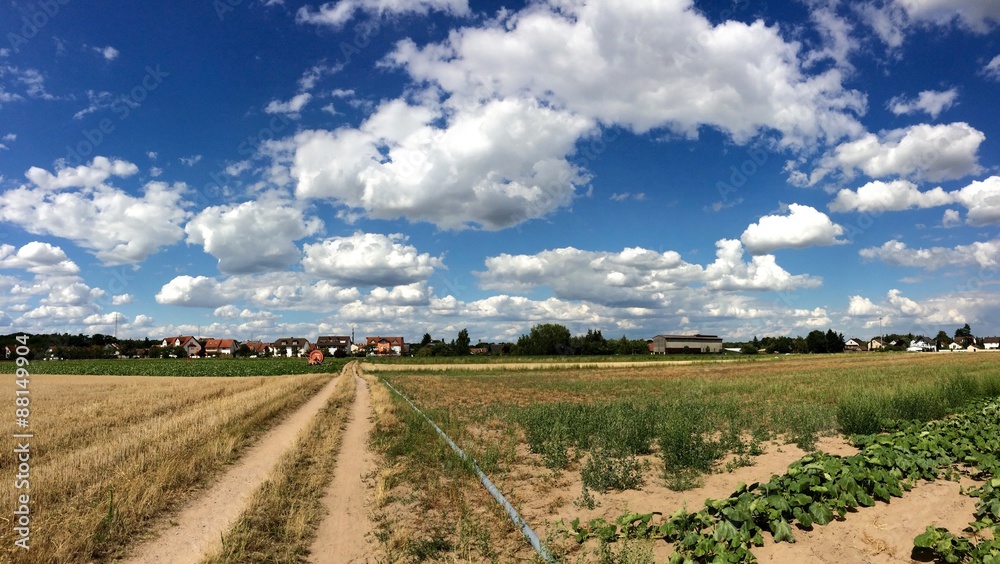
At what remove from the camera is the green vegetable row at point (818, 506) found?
17.6 feet

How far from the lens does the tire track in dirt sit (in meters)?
6.78

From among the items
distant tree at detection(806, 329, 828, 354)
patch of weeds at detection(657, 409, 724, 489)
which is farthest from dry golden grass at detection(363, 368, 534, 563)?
distant tree at detection(806, 329, 828, 354)

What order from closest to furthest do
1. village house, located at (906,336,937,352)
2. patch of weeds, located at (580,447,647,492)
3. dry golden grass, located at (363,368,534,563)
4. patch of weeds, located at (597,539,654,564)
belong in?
patch of weeds, located at (597,539,654,564), dry golden grass, located at (363,368,534,563), patch of weeds, located at (580,447,647,492), village house, located at (906,336,937,352)

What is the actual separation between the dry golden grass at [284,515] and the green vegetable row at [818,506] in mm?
4042

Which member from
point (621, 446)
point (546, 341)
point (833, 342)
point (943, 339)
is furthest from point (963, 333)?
point (621, 446)

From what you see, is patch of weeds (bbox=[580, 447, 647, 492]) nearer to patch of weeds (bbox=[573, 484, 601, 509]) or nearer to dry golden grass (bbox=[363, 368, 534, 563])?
patch of weeds (bbox=[573, 484, 601, 509])

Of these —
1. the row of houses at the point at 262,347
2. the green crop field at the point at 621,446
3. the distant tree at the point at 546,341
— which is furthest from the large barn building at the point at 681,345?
the green crop field at the point at 621,446

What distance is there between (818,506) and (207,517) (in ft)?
29.6

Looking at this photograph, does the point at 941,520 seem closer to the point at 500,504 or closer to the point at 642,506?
the point at 642,506

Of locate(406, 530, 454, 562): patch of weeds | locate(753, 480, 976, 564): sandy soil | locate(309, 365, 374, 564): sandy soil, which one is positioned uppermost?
locate(753, 480, 976, 564): sandy soil

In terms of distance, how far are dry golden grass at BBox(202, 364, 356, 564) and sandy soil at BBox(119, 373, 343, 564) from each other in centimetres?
27

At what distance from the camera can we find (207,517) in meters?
8.20

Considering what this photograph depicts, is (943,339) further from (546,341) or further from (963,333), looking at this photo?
(546,341)

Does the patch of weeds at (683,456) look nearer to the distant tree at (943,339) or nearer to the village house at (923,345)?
the village house at (923,345)
